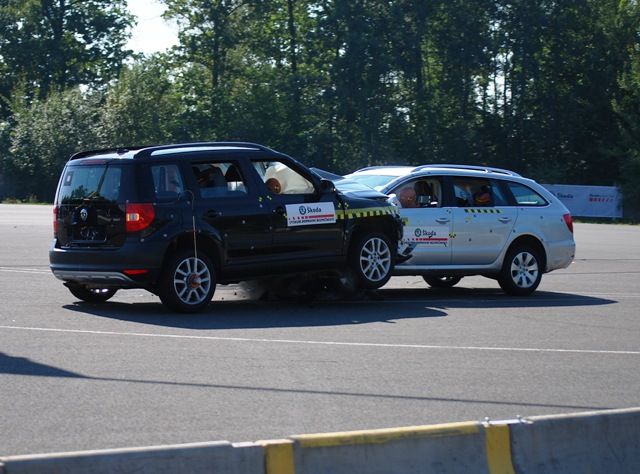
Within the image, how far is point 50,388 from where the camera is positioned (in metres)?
8.39

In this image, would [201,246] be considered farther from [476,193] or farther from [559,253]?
[559,253]

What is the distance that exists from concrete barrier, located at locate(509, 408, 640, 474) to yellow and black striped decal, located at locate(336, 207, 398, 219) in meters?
8.41

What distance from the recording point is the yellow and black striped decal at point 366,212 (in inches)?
565

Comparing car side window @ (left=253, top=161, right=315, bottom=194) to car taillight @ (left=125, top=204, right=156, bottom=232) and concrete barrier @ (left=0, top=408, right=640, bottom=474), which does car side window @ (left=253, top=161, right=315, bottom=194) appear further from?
concrete barrier @ (left=0, top=408, right=640, bottom=474)

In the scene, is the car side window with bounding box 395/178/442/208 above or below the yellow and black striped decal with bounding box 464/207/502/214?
above

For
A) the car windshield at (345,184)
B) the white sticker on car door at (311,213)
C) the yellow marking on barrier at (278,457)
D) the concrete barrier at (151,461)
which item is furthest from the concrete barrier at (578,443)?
→ the car windshield at (345,184)

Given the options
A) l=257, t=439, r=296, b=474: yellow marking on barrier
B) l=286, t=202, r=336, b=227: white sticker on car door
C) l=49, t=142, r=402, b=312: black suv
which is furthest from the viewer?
l=286, t=202, r=336, b=227: white sticker on car door

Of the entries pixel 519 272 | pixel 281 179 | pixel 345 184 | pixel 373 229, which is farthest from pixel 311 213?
pixel 519 272

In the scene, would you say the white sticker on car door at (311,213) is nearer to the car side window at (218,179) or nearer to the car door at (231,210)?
the car door at (231,210)

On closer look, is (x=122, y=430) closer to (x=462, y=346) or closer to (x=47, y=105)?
(x=462, y=346)

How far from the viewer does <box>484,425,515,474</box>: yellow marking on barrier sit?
5.75m

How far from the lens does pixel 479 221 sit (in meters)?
16.2

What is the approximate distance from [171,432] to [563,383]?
350 cm

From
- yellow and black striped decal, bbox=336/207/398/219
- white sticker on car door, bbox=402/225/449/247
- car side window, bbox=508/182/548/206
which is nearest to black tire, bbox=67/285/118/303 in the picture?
yellow and black striped decal, bbox=336/207/398/219
